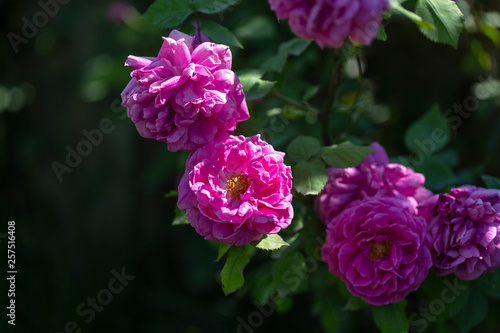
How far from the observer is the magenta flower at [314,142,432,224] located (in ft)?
3.22

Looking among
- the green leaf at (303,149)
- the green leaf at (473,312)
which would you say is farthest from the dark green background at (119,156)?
the green leaf at (473,312)

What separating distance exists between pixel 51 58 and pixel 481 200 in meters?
2.50

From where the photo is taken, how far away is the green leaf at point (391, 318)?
933mm

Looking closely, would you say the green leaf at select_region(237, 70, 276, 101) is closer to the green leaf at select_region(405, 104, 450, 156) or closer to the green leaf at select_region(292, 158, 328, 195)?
the green leaf at select_region(292, 158, 328, 195)

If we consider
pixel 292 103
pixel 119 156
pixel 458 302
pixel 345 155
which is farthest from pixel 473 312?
pixel 119 156

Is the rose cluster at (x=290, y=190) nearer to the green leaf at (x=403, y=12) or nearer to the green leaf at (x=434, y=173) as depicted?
the green leaf at (x=403, y=12)

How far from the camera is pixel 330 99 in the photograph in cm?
110

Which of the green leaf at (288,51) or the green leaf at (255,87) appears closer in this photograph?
the green leaf at (255,87)

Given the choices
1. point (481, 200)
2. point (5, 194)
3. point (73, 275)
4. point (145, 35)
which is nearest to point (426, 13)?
point (481, 200)

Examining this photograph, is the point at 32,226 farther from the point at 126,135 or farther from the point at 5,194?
the point at 126,135

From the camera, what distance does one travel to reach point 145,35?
6.81ft

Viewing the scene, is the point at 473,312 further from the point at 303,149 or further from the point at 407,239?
the point at 303,149

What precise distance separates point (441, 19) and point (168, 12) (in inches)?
19.9

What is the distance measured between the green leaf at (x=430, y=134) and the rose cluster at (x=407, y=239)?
1.15 feet
